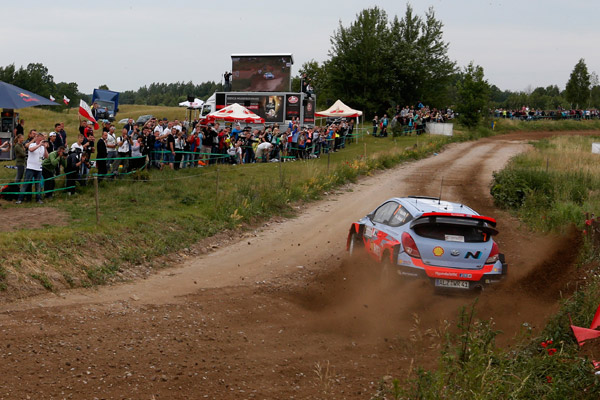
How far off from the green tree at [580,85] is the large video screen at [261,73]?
5162 cm

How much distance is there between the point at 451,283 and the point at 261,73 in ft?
88.7

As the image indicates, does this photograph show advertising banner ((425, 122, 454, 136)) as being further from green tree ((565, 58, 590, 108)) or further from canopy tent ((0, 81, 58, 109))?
green tree ((565, 58, 590, 108))

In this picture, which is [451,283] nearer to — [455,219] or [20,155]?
[455,219]

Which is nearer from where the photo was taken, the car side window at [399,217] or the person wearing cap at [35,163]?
the car side window at [399,217]

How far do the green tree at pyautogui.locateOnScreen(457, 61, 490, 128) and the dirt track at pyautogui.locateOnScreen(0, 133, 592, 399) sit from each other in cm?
3538

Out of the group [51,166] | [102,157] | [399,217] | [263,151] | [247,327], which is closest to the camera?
[247,327]

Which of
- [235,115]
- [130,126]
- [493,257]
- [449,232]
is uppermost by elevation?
[235,115]

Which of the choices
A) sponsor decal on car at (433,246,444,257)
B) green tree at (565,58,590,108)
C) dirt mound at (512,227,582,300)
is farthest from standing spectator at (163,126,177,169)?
green tree at (565,58,590,108)

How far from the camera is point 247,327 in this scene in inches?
375

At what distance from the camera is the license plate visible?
10383 millimetres

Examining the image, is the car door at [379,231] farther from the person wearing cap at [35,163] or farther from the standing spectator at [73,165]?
the standing spectator at [73,165]

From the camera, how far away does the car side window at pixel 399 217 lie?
1108 centimetres

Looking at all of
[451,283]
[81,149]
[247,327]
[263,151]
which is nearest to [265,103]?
[263,151]

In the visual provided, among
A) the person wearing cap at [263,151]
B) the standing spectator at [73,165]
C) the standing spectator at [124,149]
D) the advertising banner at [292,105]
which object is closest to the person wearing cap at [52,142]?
the standing spectator at [73,165]
